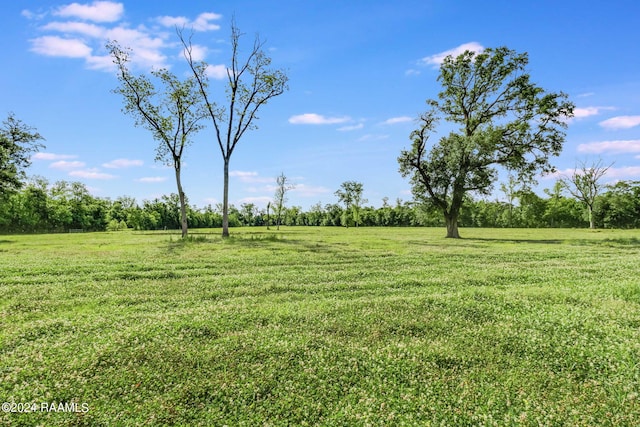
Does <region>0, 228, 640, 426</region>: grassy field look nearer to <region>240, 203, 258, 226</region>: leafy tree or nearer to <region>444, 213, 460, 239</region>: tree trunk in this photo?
<region>444, 213, 460, 239</region>: tree trunk

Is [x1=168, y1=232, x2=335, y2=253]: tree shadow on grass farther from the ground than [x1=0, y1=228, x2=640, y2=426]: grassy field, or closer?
farther from the ground

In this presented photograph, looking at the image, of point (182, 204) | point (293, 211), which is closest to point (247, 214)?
point (293, 211)

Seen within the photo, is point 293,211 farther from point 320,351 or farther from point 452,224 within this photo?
point 320,351

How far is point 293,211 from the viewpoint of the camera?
121 m

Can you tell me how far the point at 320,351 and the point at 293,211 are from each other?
11412cm

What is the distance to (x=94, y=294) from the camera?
11.3 metres

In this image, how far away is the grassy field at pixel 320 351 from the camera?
548 centimetres

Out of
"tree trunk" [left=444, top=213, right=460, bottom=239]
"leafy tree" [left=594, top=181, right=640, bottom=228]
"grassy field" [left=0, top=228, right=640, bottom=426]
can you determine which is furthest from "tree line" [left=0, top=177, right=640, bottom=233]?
"grassy field" [left=0, top=228, right=640, bottom=426]

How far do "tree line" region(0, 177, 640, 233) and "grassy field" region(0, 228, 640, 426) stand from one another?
179 ft

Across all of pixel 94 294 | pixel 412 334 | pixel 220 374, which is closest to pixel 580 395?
pixel 412 334

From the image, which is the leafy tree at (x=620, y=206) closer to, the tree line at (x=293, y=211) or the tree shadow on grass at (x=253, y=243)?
the tree line at (x=293, y=211)

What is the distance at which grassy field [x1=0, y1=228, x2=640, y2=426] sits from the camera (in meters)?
5.48

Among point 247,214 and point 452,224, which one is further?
point 247,214

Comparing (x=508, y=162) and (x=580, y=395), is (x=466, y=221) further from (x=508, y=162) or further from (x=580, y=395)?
(x=580, y=395)
